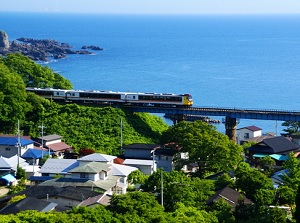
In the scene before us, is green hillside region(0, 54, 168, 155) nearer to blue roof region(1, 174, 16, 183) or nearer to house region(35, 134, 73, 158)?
house region(35, 134, 73, 158)

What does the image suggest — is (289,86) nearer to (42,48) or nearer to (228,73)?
(228,73)

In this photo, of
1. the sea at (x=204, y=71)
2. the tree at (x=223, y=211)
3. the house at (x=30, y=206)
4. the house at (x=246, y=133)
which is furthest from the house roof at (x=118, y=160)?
the sea at (x=204, y=71)

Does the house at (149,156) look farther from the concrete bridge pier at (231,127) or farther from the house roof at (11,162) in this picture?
the concrete bridge pier at (231,127)

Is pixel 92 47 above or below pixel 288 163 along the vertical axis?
above

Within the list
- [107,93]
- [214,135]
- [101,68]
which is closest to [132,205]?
[214,135]

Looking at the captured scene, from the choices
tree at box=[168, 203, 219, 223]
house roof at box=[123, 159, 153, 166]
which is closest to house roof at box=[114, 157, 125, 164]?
house roof at box=[123, 159, 153, 166]

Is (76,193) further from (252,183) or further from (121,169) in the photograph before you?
(252,183)
